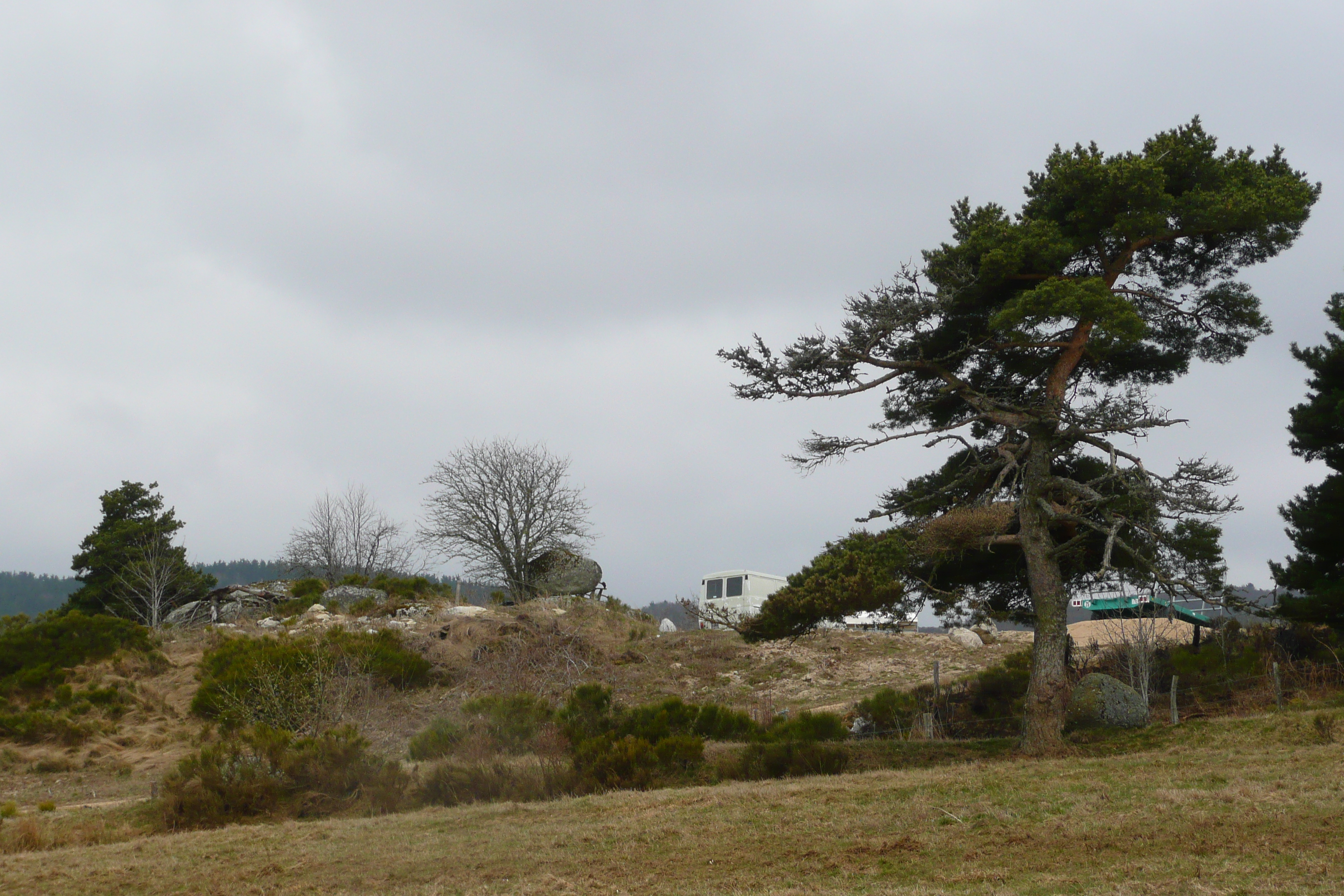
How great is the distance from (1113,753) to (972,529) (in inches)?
133

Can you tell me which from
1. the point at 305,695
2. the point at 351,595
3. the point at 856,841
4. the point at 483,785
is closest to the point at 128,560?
the point at 351,595

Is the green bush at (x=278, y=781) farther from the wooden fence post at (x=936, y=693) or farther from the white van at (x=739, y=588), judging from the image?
the white van at (x=739, y=588)

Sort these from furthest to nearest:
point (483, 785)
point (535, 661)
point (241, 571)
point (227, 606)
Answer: point (241, 571) < point (227, 606) < point (535, 661) < point (483, 785)

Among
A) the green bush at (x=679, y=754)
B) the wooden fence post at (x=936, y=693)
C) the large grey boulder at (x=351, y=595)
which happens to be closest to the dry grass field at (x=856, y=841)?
the green bush at (x=679, y=754)

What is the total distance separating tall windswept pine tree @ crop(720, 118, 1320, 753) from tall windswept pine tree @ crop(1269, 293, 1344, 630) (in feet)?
11.9

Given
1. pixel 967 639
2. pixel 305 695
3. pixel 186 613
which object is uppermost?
pixel 186 613

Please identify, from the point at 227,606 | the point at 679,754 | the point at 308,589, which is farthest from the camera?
the point at 308,589

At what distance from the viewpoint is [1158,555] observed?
13523 millimetres

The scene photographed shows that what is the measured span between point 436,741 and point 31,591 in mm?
173430

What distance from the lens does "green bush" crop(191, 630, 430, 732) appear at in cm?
1766

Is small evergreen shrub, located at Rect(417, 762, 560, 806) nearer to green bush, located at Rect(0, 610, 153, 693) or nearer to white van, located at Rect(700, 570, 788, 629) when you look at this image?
green bush, located at Rect(0, 610, 153, 693)

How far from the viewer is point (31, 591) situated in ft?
508

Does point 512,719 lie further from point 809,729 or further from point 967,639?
point 967,639

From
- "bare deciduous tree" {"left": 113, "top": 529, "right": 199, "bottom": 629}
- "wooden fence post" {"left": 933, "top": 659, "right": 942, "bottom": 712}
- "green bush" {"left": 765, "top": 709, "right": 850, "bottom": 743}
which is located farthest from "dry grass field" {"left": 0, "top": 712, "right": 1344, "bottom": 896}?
"bare deciduous tree" {"left": 113, "top": 529, "right": 199, "bottom": 629}
